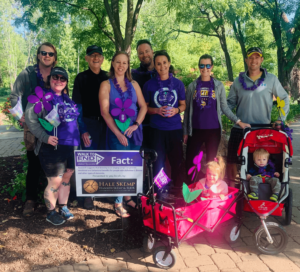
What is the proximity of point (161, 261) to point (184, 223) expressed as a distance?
0.46 m

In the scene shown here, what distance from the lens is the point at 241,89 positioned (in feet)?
12.8

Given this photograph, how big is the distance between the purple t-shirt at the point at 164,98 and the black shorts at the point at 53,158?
1.20 m

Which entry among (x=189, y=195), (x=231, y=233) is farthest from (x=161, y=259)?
(x=231, y=233)

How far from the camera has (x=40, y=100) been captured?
329cm

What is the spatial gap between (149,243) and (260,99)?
2355 millimetres

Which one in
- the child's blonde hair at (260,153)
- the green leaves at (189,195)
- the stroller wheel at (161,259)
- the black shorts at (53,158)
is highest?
the child's blonde hair at (260,153)

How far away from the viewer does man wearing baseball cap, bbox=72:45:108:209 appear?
369cm

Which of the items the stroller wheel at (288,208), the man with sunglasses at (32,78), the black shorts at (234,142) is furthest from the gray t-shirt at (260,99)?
the man with sunglasses at (32,78)

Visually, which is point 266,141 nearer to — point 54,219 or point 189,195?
point 189,195

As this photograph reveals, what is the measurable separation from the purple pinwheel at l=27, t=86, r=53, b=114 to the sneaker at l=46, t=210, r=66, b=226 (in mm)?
1330

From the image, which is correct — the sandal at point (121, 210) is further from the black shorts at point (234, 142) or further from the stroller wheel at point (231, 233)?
the black shorts at point (234, 142)

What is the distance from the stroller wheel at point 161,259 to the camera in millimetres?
2775

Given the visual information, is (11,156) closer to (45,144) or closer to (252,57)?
(45,144)

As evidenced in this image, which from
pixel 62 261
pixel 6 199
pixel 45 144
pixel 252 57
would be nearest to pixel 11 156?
pixel 6 199
